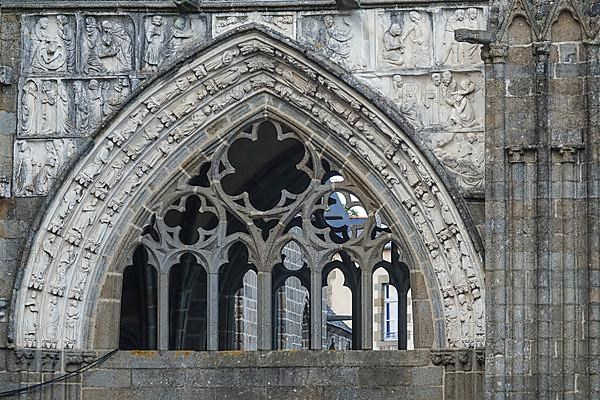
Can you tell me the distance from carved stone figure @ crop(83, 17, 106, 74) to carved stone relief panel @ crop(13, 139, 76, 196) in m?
0.67

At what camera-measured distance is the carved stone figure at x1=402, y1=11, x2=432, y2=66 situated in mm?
20891

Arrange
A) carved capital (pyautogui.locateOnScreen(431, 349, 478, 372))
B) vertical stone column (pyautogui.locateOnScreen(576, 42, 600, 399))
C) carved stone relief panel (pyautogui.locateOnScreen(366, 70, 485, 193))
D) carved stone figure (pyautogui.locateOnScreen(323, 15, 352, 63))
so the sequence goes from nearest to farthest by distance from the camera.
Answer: vertical stone column (pyautogui.locateOnScreen(576, 42, 600, 399)) → carved capital (pyautogui.locateOnScreen(431, 349, 478, 372)) → carved stone relief panel (pyautogui.locateOnScreen(366, 70, 485, 193)) → carved stone figure (pyautogui.locateOnScreen(323, 15, 352, 63))

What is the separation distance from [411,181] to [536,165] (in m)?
1.28

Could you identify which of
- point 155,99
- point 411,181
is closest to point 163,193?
point 155,99

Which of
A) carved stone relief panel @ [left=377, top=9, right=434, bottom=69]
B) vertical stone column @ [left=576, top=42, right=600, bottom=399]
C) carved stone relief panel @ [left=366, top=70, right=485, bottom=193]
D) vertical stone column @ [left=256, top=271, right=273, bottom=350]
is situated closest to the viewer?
vertical stone column @ [left=576, top=42, right=600, bottom=399]

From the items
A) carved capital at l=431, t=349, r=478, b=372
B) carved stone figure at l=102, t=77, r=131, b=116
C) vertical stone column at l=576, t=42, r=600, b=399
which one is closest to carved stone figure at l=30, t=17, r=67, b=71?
carved stone figure at l=102, t=77, r=131, b=116

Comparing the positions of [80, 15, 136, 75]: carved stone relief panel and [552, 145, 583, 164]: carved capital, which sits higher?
[80, 15, 136, 75]: carved stone relief panel

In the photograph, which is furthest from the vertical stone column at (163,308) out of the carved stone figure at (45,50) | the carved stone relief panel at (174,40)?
the carved stone figure at (45,50)

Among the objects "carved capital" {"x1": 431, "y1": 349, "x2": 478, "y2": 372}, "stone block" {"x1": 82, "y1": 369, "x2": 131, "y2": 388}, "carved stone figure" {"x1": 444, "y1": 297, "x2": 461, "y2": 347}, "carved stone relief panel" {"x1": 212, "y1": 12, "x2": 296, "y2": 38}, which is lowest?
"stone block" {"x1": 82, "y1": 369, "x2": 131, "y2": 388}

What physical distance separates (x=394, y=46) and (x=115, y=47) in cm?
247

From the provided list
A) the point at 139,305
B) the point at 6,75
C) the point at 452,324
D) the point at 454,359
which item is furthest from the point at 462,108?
the point at 139,305

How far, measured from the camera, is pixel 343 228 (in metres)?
23.1

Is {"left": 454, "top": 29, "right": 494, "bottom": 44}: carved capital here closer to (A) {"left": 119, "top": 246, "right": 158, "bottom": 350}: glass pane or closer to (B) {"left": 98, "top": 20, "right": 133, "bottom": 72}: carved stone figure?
(B) {"left": 98, "top": 20, "right": 133, "bottom": 72}: carved stone figure

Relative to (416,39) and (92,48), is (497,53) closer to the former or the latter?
(416,39)
